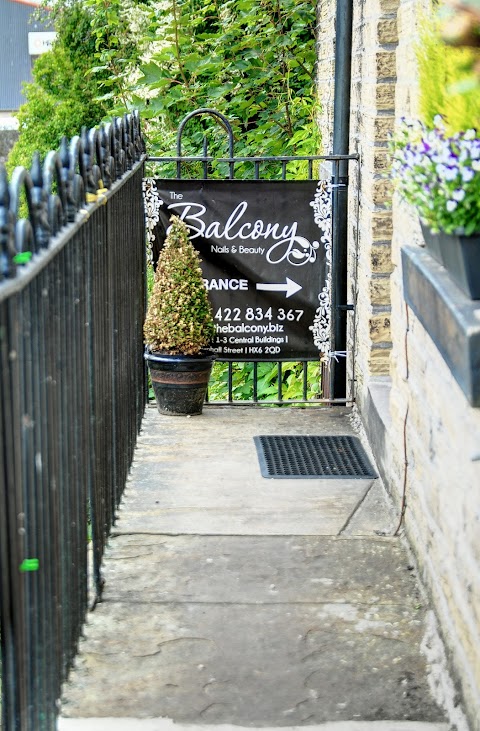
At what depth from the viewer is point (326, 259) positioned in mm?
6707

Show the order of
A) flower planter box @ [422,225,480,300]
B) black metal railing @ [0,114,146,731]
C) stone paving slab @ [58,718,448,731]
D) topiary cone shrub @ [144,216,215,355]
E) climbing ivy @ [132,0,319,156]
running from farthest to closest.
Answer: climbing ivy @ [132,0,319,156], topiary cone shrub @ [144,216,215,355], stone paving slab @ [58,718,448,731], flower planter box @ [422,225,480,300], black metal railing @ [0,114,146,731]

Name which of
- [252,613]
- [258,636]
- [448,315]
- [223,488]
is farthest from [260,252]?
[448,315]

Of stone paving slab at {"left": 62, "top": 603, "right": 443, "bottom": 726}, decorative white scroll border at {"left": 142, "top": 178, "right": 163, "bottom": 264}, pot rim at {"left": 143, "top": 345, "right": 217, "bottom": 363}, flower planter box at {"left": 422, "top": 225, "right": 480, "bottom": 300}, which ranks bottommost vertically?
stone paving slab at {"left": 62, "top": 603, "right": 443, "bottom": 726}

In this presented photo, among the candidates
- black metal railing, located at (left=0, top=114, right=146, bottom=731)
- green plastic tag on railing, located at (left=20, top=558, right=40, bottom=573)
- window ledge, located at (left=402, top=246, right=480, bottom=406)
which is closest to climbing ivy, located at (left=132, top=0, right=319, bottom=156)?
black metal railing, located at (left=0, top=114, right=146, bottom=731)

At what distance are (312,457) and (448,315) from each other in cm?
310

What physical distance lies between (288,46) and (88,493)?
6544 millimetres

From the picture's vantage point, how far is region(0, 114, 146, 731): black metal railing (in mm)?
2336

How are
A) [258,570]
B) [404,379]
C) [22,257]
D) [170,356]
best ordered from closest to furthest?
[22,257], [258,570], [404,379], [170,356]

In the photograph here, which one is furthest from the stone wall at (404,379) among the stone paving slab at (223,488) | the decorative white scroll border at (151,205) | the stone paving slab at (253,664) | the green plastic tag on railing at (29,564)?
the decorative white scroll border at (151,205)

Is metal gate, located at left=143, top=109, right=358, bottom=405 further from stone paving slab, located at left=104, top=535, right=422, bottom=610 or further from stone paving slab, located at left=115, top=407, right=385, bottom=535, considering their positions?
stone paving slab, located at left=104, top=535, right=422, bottom=610

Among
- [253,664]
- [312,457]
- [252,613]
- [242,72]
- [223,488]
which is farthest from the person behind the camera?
[242,72]

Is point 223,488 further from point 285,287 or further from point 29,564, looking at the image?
point 29,564

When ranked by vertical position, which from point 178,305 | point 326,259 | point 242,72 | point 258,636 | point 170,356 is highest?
point 242,72

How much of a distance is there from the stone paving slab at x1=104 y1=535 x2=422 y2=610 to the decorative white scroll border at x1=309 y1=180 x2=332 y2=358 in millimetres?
2251
